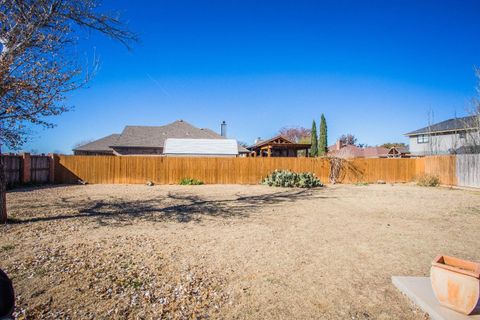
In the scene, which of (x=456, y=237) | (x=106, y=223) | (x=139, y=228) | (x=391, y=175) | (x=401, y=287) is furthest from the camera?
(x=391, y=175)

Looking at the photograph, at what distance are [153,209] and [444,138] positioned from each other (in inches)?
1142

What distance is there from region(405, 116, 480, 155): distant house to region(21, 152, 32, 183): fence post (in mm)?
28999

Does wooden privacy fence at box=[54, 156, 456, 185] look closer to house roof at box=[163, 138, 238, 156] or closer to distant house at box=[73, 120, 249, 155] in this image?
house roof at box=[163, 138, 238, 156]

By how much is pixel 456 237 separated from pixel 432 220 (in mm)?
1757

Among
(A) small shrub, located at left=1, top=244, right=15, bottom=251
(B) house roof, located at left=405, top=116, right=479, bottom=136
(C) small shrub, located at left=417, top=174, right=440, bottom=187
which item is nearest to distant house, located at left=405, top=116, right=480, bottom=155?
(B) house roof, located at left=405, top=116, right=479, bottom=136

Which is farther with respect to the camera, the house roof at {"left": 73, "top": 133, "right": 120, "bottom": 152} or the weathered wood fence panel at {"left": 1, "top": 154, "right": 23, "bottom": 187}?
the house roof at {"left": 73, "top": 133, "right": 120, "bottom": 152}

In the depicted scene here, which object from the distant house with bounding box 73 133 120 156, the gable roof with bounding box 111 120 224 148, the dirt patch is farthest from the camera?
the distant house with bounding box 73 133 120 156

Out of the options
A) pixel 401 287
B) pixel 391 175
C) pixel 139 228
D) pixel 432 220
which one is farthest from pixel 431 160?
pixel 139 228

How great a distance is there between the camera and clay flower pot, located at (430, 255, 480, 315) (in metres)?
2.57

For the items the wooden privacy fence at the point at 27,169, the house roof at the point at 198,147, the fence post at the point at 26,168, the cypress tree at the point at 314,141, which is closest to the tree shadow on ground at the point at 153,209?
the wooden privacy fence at the point at 27,169

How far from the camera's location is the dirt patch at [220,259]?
2.87 metres

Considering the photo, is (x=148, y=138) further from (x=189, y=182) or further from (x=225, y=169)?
(x=225, y=169)

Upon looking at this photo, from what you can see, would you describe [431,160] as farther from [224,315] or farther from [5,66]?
[5,66]

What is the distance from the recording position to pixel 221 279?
11.5ft
